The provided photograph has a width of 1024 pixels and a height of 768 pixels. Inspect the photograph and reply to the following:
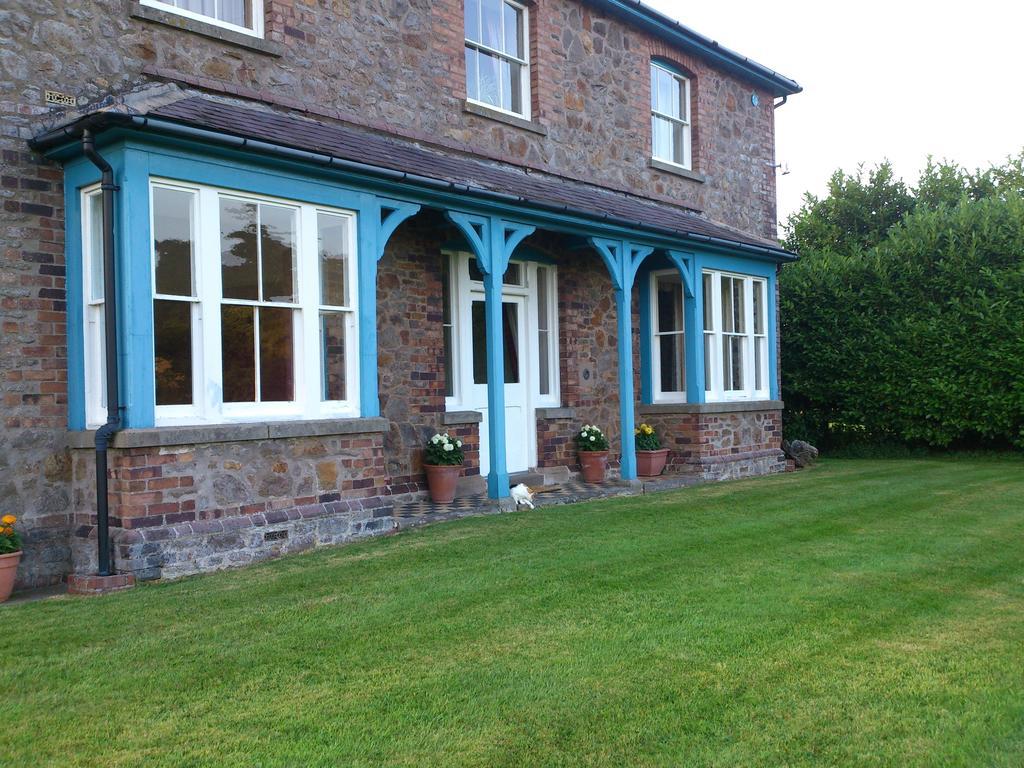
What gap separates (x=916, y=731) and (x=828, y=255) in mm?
14199

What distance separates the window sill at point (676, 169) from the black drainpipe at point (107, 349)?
320 inches


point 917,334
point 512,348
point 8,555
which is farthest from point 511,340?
point 917,334

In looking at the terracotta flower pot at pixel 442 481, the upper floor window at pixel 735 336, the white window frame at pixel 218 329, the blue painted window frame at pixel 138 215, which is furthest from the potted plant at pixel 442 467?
the upper floor window at pixel 735 336

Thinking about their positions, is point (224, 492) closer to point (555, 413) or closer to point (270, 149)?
point (270, 149)

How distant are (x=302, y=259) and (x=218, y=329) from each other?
3.27ft

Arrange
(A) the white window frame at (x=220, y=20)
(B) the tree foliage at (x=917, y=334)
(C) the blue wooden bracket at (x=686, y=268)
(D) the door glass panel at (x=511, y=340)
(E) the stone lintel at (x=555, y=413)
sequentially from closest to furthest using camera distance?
(A) the white window frame at (x=220, y=20), (D) the door glass panel at (x=511, y=340), (E) the stone lintel at (x=555, y=413), (C) the blue wooden bracket at (x=686, y=268), (B) the tree foliage at (x=917, y=334)

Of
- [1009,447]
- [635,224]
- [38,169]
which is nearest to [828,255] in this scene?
[1009,447]

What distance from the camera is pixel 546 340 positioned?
11875 mm

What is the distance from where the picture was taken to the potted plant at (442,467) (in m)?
9.57

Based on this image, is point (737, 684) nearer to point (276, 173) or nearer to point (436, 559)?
point (436, 559)

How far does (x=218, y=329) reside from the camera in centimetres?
700

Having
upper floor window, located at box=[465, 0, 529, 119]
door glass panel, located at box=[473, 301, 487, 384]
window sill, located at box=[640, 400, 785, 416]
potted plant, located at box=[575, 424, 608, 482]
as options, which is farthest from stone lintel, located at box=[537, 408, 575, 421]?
upper floor window, located at box=[465, 0, 529, 119]

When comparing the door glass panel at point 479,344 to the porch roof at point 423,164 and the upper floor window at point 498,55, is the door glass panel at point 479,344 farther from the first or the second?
the upper floor window at point 498,55

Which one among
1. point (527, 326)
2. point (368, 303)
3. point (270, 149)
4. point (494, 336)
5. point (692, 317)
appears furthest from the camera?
point (692, 317)
